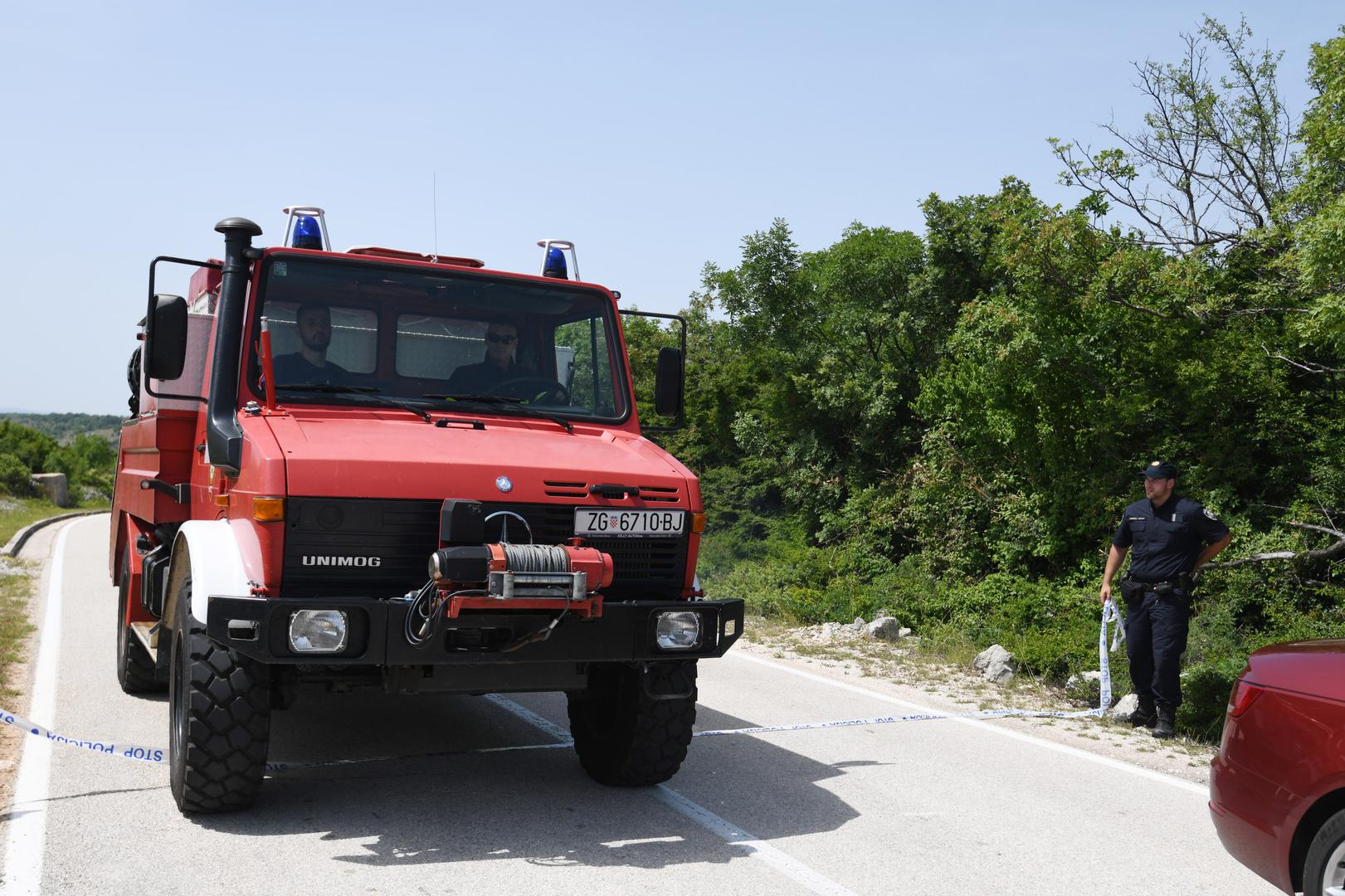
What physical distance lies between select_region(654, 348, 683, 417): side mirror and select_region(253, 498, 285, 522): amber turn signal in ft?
8.94

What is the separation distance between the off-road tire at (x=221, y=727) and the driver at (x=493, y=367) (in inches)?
70.6

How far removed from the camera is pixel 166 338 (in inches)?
223

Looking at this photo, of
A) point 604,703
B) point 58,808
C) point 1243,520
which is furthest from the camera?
point 1243,520

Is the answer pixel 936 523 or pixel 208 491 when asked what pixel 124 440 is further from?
pixel 936 523

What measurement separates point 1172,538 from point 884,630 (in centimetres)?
521

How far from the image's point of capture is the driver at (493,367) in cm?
621

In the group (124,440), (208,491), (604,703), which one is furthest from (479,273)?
(124,440)

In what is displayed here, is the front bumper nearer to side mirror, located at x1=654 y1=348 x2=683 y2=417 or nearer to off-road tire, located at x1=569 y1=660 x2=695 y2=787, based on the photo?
off-road tire, located at x1=569 y1=660 x2=695 y2=787

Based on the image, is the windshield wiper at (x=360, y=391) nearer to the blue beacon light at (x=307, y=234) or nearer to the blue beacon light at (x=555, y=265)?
the blue beacon light at (x=307, y=234)

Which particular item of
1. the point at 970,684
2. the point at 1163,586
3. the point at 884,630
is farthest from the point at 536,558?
the point at 884,630

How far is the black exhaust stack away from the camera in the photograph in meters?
5.61

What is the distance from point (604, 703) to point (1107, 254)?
8.92m

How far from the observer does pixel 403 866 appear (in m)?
4.80

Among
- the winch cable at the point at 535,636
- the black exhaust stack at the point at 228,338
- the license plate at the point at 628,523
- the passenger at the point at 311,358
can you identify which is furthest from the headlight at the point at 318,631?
the passenger at the point at 311,358
